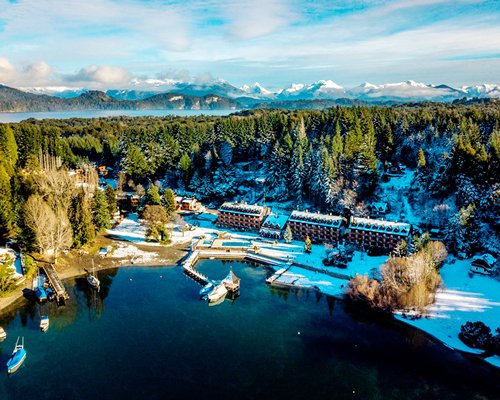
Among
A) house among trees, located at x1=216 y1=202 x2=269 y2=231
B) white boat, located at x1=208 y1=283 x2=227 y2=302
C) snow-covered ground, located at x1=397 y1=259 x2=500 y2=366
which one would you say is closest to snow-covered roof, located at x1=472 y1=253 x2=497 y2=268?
snow-covered ground, located at x1=397 y1=259 x2=500 y2=366

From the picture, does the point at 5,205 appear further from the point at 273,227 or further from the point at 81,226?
the point at 273,227

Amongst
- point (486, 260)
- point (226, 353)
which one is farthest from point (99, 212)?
point (486, 260)

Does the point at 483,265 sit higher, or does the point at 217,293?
the point at 483,265

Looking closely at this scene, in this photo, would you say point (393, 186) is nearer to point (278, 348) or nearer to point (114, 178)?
point (278, 348)

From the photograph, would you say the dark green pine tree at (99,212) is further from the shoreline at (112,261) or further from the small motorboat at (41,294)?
the small motorboat at (41,294)

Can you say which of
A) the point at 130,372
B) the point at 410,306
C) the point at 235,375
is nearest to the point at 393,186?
the point at 410,306

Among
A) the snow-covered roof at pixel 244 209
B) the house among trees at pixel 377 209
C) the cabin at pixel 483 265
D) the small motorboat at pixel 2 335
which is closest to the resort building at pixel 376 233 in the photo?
the house among trees at pixel 377 209

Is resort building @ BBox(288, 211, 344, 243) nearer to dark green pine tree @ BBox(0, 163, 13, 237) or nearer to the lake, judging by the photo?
the lake

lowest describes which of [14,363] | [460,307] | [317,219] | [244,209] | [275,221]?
[460,307]
